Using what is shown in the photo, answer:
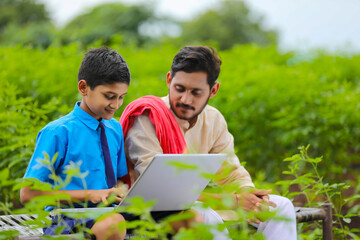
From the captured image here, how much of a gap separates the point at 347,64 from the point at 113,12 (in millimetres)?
47467

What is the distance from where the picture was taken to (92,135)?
2.38 metres

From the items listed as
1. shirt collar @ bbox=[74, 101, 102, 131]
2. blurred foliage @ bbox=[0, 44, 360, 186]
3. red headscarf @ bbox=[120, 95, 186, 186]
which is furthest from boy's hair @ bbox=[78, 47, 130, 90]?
blurred foliage @ bbox=[0, 44, 360, 186]

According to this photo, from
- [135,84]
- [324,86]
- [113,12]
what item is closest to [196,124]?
[135,84]

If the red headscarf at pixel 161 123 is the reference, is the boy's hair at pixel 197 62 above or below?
above

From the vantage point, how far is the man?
8.70ft

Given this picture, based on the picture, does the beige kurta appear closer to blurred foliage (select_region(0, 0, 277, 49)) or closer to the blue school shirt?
the blue school shirt

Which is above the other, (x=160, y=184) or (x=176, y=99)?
(x=176, y=99)

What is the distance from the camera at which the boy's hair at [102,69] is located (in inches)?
93.3

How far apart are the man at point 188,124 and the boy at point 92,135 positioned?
0.17 metres

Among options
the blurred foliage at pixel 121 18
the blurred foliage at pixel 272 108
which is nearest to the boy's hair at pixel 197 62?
the blurred foliage at pixel 272 108

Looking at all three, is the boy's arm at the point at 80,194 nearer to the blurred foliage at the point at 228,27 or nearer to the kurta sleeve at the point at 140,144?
the kurta sleeve at the point at 140,144

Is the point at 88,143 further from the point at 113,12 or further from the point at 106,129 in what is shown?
the point at 113,12

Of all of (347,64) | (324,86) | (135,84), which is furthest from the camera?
(347,64)

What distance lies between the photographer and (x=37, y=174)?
2.16 metres
